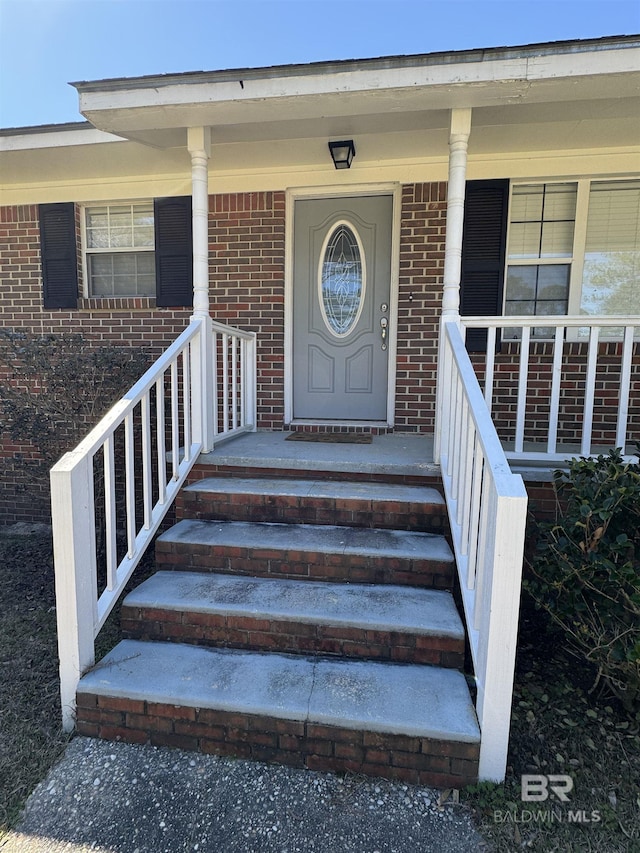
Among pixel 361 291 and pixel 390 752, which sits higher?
pixel 361 291

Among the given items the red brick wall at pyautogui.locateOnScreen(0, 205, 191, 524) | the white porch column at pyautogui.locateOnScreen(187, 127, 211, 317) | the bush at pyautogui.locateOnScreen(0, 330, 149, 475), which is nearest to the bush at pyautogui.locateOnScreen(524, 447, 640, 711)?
the white porch column at pyautogui.locateOnScreen(187, 127, 211, 317)

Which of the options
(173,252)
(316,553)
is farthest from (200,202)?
(316,553)

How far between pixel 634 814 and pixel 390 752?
A: 2.70 feet

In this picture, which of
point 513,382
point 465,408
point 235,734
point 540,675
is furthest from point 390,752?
point 513,382

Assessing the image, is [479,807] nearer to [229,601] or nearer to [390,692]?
[390,692]

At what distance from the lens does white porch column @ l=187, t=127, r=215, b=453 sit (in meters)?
3.13

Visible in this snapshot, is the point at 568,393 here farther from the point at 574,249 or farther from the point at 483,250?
the point at 483,250

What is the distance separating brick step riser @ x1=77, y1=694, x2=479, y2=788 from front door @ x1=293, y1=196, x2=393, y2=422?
2.86 metres

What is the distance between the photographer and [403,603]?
7.20ft

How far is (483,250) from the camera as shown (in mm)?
3893

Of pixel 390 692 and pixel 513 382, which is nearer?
pixel 390 692

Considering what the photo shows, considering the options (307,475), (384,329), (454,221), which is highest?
(454,221)

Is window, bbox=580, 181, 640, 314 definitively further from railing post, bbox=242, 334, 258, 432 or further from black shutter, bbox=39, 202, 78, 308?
black shutter, bbox=39, 202, 78, 308

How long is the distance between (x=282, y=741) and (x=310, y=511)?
1172mm
